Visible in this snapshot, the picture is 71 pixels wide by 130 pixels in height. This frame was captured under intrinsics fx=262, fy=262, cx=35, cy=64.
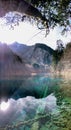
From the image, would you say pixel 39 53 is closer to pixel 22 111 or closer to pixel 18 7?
pixel 22 111

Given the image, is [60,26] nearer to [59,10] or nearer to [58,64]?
[59,10]

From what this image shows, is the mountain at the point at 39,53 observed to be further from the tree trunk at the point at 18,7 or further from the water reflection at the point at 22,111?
the tree trunk at the point at 18,7

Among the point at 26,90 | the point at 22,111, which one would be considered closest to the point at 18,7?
the point at 22,111

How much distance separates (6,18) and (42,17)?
3.34ft

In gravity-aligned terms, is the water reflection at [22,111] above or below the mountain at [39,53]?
below

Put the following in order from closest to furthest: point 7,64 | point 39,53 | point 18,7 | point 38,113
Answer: point 18,7
point 38,113
point 39,53
point 7,64

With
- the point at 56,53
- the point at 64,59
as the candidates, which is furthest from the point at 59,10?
the point at 64,59

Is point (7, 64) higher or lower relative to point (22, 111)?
higher

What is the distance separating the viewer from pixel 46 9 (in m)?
6.97

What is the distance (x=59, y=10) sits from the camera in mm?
6953

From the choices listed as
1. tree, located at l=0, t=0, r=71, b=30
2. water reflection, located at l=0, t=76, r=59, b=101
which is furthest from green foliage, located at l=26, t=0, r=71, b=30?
water reflection, located at l=0, t=76, r=59, b=101

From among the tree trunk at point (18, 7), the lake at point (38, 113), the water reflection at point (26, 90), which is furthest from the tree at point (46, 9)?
the water reflection at point (26, 90)

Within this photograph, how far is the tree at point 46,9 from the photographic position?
632 cm

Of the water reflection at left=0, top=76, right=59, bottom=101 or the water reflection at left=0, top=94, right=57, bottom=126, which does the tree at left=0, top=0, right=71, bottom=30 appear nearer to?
the water reflection at left=0, top=94, right=57, bottom=126
